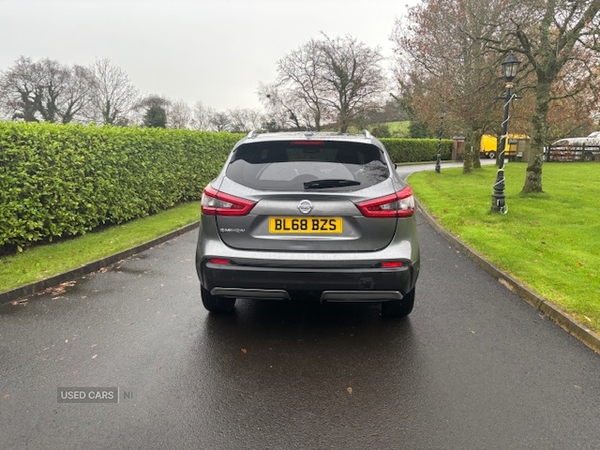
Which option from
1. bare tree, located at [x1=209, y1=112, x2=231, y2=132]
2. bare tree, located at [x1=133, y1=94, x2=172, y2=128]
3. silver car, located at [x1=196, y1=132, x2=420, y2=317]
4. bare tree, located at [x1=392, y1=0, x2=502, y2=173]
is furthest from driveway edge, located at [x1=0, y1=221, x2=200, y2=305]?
bare tree, located at [x1=209, y1=112, x2=231, y2=132]

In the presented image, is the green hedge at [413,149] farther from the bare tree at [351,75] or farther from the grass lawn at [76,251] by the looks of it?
the grass lawn at [76,251]

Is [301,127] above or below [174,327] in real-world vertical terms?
above

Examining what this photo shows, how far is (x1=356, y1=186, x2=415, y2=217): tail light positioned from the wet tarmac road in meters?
1.20

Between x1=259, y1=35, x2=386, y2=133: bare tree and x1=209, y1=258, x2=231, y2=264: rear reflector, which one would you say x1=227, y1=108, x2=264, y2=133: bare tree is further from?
x1=209, y1=258, x2=231, y2=264: rear reflector

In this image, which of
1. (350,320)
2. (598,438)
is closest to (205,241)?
(350,320)

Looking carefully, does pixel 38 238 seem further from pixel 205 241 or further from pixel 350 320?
pixel 350 320

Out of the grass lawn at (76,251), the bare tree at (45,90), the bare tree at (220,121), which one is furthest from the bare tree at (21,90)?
the grass lawn at (76,251)

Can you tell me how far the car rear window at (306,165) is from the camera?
3.52 metres

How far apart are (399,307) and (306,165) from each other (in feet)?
5.63

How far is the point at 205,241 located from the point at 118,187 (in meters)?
6.61

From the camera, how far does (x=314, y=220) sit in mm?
3363

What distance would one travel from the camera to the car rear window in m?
3.52

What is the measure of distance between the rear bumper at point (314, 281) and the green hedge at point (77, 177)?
491 centimetres

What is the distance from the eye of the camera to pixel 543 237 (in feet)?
26.8
